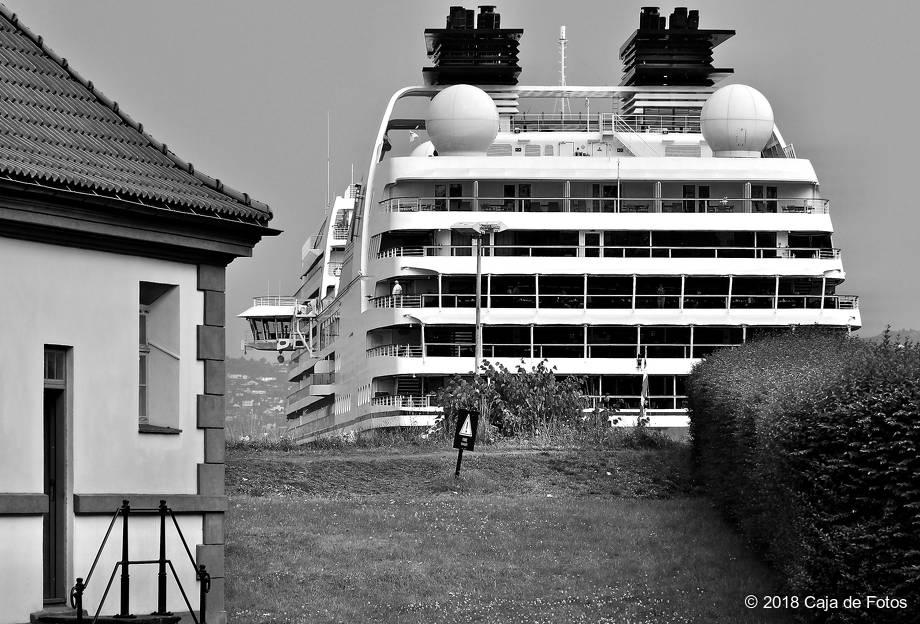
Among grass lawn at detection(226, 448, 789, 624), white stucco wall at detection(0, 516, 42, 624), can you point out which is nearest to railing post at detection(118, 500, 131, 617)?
white stucco wall at detection(0, 516, 42, 624)

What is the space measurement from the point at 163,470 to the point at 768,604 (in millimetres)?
6915

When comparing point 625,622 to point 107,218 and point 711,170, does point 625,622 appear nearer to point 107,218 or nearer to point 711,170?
point 107,218

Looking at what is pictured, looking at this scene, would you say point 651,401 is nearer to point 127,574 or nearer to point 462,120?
point 462,120

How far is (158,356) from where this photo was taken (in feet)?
55.1

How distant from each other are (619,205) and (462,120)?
6610 mm

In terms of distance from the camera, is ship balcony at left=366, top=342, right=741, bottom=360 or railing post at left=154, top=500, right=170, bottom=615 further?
ship balcony at left=366, top=342, right=741, bottom=360

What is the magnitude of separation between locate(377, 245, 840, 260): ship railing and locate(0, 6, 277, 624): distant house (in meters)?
44.6

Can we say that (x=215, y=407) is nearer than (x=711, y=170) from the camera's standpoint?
Yes

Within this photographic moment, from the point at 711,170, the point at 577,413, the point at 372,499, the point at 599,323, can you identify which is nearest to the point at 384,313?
the point at 599,323

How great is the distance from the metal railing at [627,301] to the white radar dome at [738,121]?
220 inches

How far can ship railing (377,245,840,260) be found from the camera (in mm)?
62062

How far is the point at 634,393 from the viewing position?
63.6 m

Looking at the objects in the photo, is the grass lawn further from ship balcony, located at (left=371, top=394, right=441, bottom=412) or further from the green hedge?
ship balcony, located at (left=371, top=394, right=441, bottom=412)

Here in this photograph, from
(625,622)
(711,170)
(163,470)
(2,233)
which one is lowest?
(625,622)
